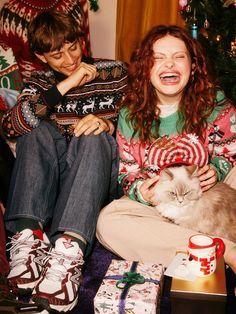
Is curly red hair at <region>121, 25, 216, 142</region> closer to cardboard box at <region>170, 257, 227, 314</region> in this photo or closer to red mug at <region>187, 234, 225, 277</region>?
red mug at <region>187, 234, 225, 277</region>

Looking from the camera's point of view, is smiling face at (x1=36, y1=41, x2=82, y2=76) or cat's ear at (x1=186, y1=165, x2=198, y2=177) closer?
cat's ear at (x1=186, y1=165, x2=198, y2=177)

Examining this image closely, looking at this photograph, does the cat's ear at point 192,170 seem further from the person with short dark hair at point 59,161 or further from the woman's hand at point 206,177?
the person with short dark hair at point 59,161

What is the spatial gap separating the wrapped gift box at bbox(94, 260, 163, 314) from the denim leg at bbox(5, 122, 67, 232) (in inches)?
16.1

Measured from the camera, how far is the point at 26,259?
1466mm

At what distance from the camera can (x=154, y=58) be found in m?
1.67

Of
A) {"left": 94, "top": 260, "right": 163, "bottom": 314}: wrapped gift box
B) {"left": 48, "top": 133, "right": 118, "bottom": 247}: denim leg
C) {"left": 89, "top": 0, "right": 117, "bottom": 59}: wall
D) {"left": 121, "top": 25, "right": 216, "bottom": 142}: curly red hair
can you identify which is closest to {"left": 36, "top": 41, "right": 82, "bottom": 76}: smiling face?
{"left": 121, "top": 25, "right": 216, "bottom": 142}: curly red hair

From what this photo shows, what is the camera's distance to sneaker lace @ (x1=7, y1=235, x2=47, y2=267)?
1472 millimetres

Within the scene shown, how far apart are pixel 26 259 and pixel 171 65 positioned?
897 millimetres

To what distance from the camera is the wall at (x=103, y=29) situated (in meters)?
3.48

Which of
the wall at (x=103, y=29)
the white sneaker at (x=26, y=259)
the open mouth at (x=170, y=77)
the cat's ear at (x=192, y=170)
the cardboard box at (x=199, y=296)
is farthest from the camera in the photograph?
the wall at (x=103, y=29)

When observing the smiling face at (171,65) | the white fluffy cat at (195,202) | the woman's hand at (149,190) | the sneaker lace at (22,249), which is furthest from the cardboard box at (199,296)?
the smiling face at (171,65)

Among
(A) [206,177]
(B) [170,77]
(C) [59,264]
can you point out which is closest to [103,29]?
(B) [170,77]

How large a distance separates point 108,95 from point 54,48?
1.05 feet

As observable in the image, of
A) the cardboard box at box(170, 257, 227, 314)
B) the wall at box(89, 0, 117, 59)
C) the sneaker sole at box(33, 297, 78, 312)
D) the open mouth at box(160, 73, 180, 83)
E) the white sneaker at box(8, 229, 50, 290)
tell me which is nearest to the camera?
the cardboard box at box(170, 257, 227, 314)
